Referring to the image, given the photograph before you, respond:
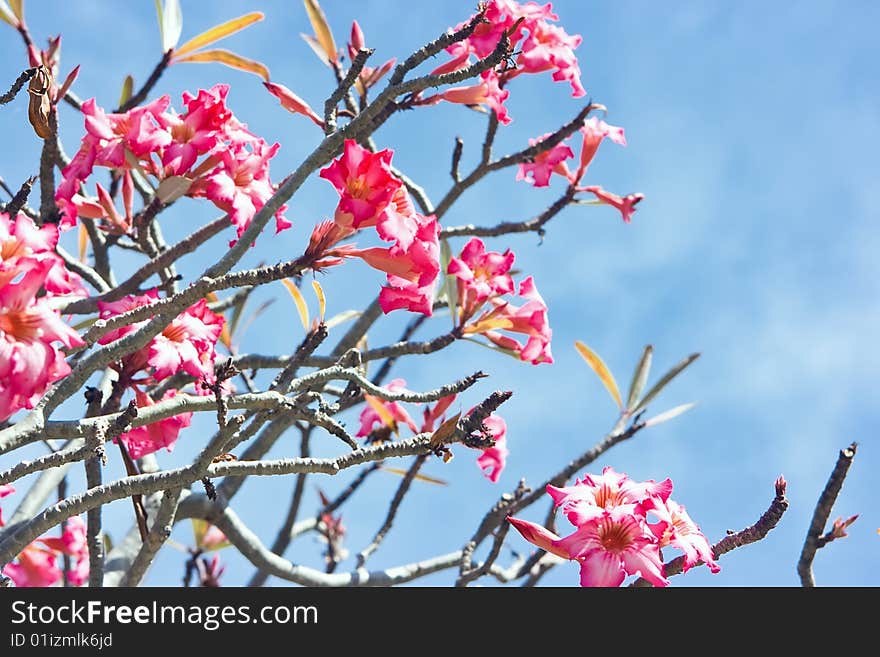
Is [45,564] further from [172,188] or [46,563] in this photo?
[172,188]

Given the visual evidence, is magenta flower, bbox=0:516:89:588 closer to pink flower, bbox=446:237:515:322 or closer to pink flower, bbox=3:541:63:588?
pink flower, bbox=3:541:63:588

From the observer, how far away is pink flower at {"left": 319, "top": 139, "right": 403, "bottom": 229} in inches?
68.0

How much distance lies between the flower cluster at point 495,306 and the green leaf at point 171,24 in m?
1.09

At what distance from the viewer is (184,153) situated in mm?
2117

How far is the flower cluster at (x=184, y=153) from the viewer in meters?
2.10

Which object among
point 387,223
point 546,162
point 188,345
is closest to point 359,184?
point 387,223

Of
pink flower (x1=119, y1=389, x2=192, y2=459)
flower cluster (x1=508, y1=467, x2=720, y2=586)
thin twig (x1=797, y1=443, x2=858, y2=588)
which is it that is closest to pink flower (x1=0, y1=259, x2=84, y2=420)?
pink flower (x1=119, y1=389, x2=192, y2=459)

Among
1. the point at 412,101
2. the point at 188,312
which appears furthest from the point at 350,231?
the point at 412,101

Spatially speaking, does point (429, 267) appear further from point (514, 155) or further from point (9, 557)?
point (514, 155)

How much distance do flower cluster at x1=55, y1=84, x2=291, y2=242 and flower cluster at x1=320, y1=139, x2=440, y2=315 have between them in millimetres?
365

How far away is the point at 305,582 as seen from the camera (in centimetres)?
252

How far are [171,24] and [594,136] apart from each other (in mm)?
1280
